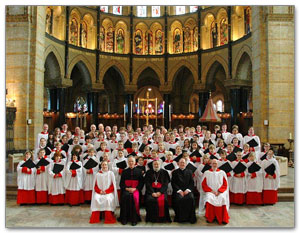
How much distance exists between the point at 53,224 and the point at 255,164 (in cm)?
508

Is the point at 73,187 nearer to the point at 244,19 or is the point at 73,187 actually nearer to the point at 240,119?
the point at 240,119

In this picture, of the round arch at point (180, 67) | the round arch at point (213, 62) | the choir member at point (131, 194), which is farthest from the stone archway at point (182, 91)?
the choir member at point (131, 194)

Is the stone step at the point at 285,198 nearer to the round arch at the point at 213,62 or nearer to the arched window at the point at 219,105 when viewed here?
the round arch at the point at 213,62

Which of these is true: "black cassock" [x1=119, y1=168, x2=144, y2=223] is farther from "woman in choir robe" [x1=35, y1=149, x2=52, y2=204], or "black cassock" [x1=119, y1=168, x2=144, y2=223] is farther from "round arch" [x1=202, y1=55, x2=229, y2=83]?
"round arch" [x1=202, y1=55, x2=229, y2=83]

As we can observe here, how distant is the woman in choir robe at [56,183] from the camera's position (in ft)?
26.1

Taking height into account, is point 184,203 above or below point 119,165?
below

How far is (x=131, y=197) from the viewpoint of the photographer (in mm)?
6730

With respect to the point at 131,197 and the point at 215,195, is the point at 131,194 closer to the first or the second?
the point at 131,197

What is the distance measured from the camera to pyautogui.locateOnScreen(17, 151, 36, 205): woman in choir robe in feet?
26.2

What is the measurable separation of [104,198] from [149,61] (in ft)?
64.0

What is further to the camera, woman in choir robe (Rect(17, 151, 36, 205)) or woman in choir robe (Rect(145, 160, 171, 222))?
woman in choir robe (Rect(17, 151, 36, 205))

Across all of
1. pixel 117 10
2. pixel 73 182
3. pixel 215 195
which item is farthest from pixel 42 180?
pixel 117 10

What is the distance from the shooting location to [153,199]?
21.9 ft

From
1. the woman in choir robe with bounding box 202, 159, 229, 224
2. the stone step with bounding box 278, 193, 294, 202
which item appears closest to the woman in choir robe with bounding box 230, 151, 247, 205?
the stone step with bounding box 278, 193, 294, 202
